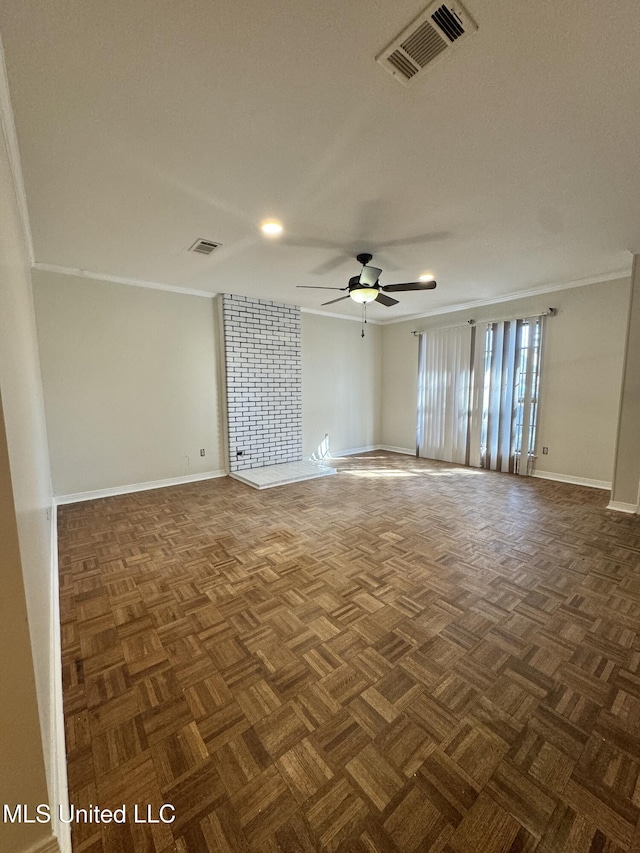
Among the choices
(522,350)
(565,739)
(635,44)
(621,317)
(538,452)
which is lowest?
(565,739)

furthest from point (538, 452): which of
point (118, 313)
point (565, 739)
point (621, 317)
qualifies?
point (118, 313)

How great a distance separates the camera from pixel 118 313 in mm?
4078

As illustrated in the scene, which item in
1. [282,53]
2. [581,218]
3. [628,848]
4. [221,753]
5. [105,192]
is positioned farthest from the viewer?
[581,218]

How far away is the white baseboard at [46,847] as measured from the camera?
34.0 inches

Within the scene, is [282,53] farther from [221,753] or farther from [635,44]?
[221,753]

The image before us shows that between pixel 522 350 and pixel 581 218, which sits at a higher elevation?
pixel 581 218

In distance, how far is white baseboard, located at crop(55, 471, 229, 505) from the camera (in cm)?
390

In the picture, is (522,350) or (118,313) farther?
(522,350)

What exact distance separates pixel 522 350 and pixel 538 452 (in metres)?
1.49

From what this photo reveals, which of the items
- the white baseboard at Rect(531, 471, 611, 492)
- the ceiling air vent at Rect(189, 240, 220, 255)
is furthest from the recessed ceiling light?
the white baseboard at Rect(531, 471, 611, 492)

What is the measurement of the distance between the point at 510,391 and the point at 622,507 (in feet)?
6.56

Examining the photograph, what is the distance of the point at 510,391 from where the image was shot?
4977mm

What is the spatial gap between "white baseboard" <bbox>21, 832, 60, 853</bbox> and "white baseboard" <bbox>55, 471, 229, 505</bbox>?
368cm

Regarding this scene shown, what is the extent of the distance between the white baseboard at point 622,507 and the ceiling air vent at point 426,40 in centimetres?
420
